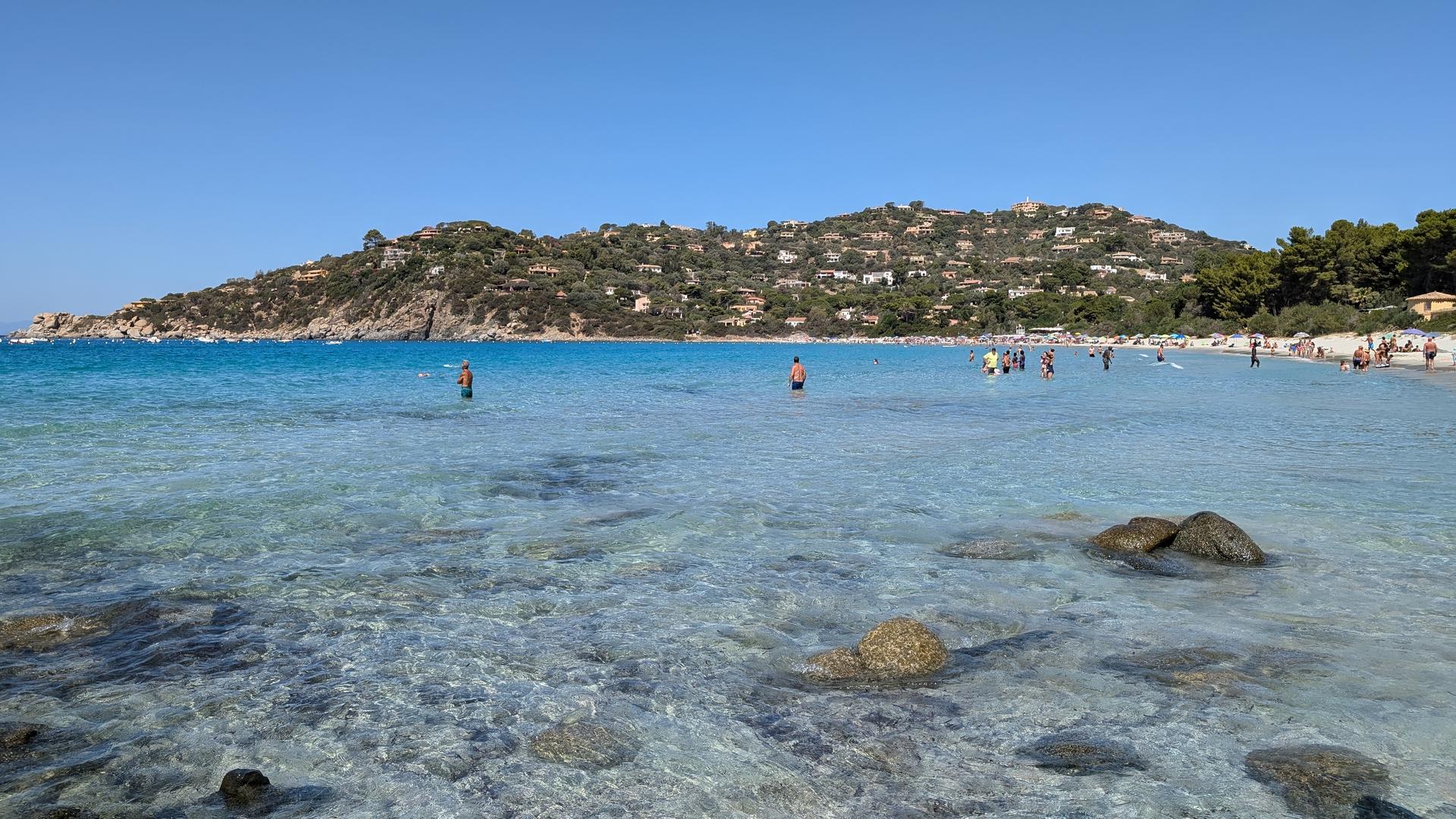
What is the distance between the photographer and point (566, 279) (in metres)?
168

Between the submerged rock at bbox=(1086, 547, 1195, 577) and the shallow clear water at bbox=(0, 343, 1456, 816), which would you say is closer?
the shallow clear water at bbox=(0, 343, 1456, 816)

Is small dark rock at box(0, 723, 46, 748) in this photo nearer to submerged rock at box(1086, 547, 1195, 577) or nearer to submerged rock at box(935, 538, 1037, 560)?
submerged rock at box(935, 538, 1037, 560)

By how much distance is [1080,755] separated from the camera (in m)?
4.91

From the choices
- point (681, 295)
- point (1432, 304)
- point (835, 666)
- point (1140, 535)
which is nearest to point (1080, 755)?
point (835, 666)

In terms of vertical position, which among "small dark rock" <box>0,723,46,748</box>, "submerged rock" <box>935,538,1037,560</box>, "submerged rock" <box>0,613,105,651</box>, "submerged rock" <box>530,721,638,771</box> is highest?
"small dark rock" <box>0,723,46,748</box>

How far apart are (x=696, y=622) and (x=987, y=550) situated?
3.80m

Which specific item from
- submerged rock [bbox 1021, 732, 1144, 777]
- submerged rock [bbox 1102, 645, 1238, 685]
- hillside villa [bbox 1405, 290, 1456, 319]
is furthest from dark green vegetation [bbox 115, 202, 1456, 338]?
submerged rock [bbox 1021, 732, 1144, 777]

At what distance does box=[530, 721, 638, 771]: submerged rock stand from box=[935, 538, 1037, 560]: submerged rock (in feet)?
17.1

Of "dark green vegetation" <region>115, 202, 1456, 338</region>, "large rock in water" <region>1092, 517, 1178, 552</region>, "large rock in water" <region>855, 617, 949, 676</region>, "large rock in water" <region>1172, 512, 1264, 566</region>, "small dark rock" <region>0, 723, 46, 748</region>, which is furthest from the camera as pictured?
"dark green vegetation" <region>115, 202, 1456, 338</region>

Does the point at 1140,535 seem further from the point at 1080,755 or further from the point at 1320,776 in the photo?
the point at 1080,755

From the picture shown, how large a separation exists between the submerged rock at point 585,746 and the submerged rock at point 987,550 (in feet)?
17.1

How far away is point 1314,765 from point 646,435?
56.5 feet

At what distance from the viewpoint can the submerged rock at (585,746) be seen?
489 cm

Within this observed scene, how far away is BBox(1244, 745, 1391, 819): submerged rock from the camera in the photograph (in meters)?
4.37
